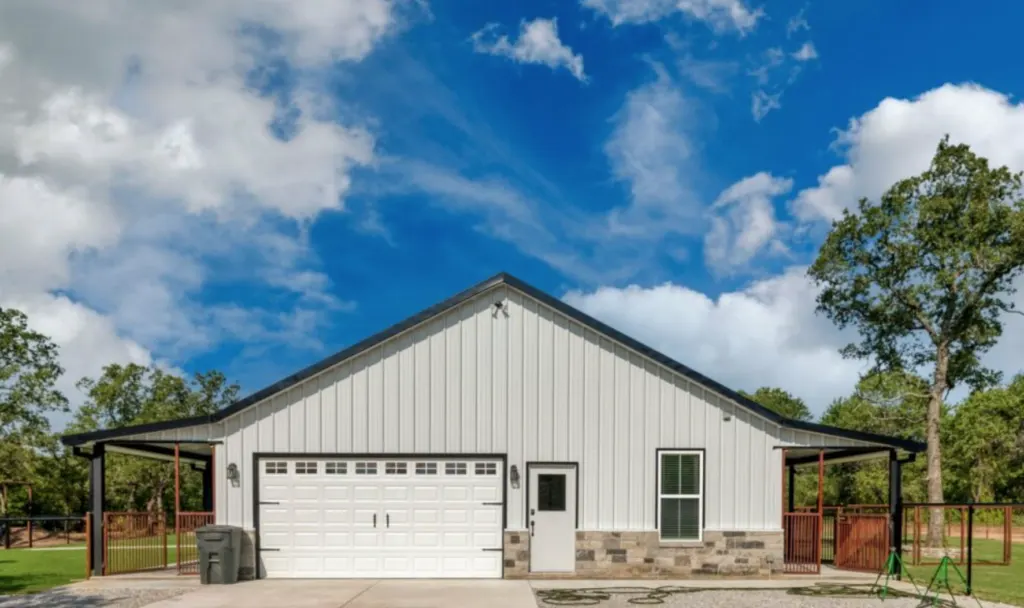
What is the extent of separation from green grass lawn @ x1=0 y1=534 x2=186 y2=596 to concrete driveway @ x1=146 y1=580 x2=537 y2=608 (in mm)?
3290

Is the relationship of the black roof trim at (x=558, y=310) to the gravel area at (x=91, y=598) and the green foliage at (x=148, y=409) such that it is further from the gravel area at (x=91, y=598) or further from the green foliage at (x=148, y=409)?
the green foliage at (x=148, y=409)

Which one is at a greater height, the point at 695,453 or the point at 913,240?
the point at 913,240

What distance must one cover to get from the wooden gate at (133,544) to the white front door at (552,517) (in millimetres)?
6983

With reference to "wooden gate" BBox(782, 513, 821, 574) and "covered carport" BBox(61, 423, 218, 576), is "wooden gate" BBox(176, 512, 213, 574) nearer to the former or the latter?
"covered carport" BBox(61, 423, 218, 576)

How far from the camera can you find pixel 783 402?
59500 mm

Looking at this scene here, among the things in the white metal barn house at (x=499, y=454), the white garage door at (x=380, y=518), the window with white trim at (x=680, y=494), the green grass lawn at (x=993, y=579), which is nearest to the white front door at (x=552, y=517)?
the white metal barn house at (x=499, y=454)

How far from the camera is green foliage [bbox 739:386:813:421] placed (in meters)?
58.5

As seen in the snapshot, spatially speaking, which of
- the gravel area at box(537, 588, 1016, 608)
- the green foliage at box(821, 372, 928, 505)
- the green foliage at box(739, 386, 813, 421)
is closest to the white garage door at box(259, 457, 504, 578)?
the gravel area at box(537, 588, 1016, 608)

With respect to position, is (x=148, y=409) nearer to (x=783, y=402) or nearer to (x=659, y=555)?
(x=659, y=555)

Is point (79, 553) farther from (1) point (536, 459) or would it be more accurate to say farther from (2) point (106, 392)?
(2) point (106, 392)

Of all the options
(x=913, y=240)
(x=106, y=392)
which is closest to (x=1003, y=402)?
(x=913, y=240)

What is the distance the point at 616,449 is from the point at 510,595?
136 inches

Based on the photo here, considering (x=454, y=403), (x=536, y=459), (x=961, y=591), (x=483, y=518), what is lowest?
(x=961, y=591)

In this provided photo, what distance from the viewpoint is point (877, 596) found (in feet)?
40.6
